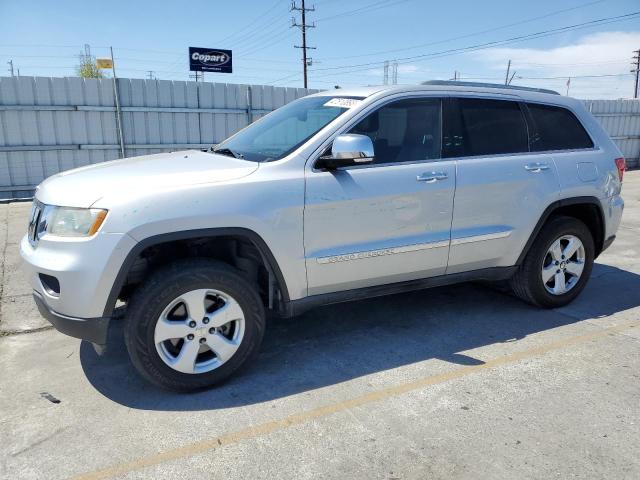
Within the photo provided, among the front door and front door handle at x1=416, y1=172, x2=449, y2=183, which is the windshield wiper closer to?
the front door

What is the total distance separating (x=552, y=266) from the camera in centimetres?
452

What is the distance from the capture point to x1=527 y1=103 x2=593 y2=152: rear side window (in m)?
4.37

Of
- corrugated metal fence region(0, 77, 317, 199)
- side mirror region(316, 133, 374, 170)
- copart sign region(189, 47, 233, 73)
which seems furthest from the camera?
copart sign region(189, 47, 233, 73)

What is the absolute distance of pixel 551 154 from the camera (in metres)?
4.34

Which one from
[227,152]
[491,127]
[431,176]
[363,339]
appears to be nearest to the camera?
[431,176]

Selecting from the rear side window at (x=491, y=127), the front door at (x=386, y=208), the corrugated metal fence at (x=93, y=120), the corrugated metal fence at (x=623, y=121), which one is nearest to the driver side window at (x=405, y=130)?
the front door at (x=386, y=208)

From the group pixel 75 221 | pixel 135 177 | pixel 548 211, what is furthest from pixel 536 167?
pixel 75 221

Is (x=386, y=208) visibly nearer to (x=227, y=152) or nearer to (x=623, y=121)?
(x=227, y=152)

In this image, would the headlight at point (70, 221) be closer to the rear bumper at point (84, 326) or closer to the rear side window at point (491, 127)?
the rear bumper at point (84, 326)

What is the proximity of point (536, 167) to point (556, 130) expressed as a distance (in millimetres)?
540

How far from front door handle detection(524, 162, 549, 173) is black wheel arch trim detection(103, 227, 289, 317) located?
2.29m

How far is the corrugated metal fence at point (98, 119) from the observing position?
1023cm

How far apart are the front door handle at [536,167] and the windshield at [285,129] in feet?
A: 5.14

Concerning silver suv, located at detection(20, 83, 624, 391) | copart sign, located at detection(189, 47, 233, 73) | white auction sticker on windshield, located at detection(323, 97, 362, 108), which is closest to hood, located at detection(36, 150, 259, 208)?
silver suv, located at detection(20, 83, 624, 391)
